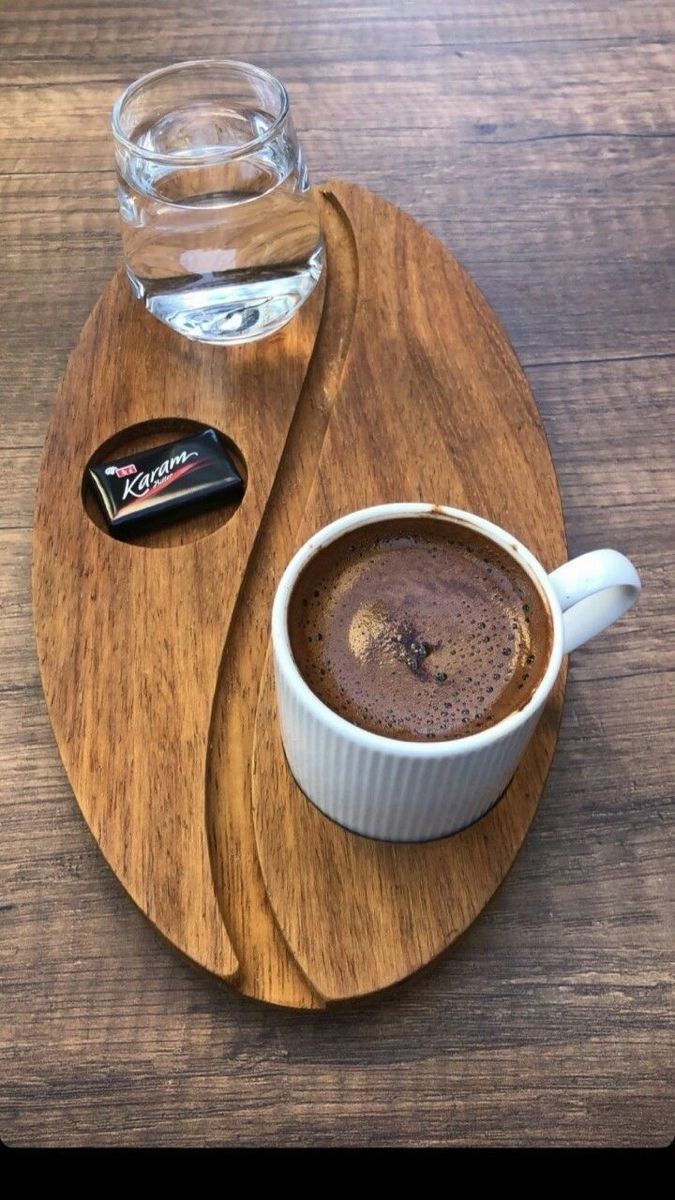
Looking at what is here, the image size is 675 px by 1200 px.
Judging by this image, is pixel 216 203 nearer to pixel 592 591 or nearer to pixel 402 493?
pixel 402 493

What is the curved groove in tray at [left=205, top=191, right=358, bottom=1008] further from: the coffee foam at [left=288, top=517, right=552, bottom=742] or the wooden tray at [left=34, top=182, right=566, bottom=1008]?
the coffee foam at [left=288, top=517, right=552, bottom=742]

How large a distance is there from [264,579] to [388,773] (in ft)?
0.77

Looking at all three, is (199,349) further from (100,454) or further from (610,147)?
(610,147)

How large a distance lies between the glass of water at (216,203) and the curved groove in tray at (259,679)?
5 centimetres

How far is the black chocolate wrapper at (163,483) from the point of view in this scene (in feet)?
2.65

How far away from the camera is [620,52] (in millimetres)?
1231

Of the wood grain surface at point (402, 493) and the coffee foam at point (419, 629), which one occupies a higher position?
the coffee foam at point (419, 629)

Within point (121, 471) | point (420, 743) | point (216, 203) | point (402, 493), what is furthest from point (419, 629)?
point (216, 203)

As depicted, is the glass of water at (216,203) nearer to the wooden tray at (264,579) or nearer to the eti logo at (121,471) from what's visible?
the wooden tray at (264,579)

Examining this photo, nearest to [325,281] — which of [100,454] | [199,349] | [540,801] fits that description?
[199,349]

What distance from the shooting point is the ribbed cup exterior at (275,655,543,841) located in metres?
0.57

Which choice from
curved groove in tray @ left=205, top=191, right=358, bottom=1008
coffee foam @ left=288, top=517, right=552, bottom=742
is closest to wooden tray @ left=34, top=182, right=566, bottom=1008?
curved groove in tray @ left=205, top=191, right=358, bottom=1008

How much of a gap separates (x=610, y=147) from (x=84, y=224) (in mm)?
537

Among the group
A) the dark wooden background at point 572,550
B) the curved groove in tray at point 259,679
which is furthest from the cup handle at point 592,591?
the curved groove in tray at point 259,679
